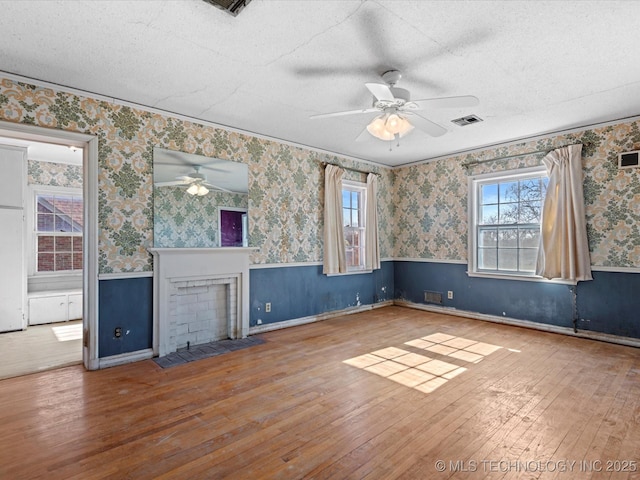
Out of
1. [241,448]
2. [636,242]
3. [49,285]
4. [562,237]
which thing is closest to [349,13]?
[241,448]

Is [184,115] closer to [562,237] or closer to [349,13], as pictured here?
[349,13]

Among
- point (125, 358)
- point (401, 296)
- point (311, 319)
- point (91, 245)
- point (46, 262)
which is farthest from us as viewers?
point (401, 296)

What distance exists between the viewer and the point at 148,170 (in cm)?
363

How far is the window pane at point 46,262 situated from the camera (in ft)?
18.1

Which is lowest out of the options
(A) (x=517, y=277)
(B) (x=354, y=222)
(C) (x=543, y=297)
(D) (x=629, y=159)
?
(C) (x=543, y=297)

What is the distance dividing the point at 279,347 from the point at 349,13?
3.30m

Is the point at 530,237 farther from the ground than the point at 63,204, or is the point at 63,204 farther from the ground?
the point at 63,204

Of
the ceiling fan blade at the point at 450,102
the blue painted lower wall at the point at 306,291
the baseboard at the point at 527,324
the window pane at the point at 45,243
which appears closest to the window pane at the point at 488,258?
the baseboard at the point at 527,324

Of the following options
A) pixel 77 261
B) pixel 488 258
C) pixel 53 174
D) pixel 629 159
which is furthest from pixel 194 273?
pixel 629 159

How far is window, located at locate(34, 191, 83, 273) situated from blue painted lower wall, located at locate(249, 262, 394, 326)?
362 centimetres

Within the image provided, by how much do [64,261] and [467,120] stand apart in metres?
6.63

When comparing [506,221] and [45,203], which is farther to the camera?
[45,203]

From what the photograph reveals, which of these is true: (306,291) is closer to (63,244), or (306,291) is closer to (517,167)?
(517,167)

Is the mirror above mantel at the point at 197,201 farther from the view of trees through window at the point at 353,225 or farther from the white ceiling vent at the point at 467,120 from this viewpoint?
the white ceiling vent at the point at 467,120
